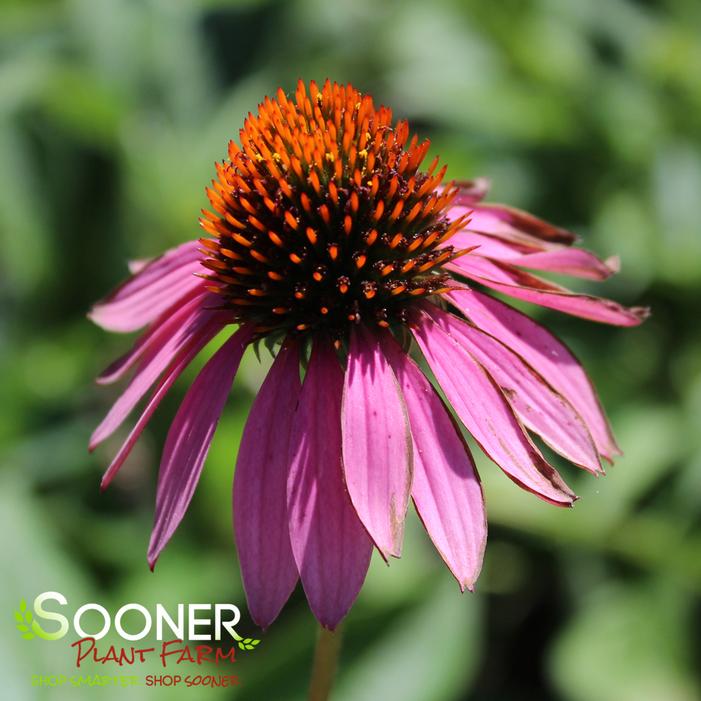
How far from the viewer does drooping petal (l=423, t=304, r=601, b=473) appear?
99cm

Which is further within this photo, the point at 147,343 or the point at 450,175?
the point at 450,175

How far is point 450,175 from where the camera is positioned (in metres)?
2.09

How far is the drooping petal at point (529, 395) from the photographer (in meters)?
0.99

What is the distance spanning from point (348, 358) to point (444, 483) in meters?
0.15

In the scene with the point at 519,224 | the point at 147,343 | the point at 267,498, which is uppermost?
the point at 519,224

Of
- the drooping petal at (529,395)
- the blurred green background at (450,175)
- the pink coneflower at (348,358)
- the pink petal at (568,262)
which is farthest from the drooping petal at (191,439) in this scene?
the blurred green background at (450,175)

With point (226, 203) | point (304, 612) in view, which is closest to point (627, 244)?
point (304, 612)

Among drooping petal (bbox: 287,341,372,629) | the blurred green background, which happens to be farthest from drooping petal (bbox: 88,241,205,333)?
the blurred green background

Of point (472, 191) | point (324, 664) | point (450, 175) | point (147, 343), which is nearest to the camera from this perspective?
point (324, 664)

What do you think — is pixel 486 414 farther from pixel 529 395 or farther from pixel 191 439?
Result: pixel 191 439

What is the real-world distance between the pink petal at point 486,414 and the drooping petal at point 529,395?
0.02 m

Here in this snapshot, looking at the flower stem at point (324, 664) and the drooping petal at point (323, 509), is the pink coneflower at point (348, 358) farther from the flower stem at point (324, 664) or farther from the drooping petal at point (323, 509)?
the flower stem at point (324, 664)

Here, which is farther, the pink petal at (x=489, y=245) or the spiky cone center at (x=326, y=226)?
the pink petal at (x=489, y=245)

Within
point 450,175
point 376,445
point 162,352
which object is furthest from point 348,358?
point 450,175
